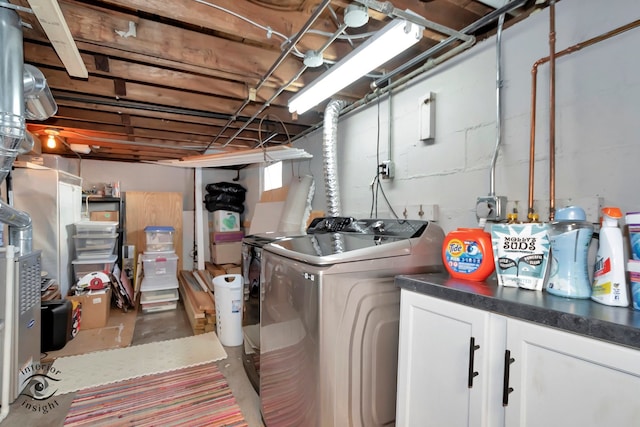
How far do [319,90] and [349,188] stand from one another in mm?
970

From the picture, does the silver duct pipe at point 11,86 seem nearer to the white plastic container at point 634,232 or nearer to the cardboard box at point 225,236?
the white plastic container at point 634,232

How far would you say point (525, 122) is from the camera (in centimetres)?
146

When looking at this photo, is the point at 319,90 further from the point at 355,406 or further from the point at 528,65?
the point at 355,406

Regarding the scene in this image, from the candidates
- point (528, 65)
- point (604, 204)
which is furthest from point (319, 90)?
point (604, 204)

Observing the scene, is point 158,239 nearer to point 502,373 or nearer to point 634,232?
point 502,373

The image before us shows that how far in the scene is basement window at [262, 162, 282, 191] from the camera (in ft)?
14.8

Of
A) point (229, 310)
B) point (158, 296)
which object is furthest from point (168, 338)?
point (158, 296)

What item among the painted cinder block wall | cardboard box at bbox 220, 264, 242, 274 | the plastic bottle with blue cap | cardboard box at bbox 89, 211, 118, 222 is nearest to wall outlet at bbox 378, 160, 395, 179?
the painted cinder block wall

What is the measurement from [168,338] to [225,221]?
2.45 metres

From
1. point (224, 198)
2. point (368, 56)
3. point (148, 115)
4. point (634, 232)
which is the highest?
point (148, 115)

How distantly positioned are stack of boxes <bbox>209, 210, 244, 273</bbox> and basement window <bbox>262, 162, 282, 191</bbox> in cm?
94

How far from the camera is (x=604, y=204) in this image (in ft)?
3.92

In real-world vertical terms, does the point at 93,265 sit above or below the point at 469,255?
below

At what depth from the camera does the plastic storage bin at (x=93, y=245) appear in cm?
396
